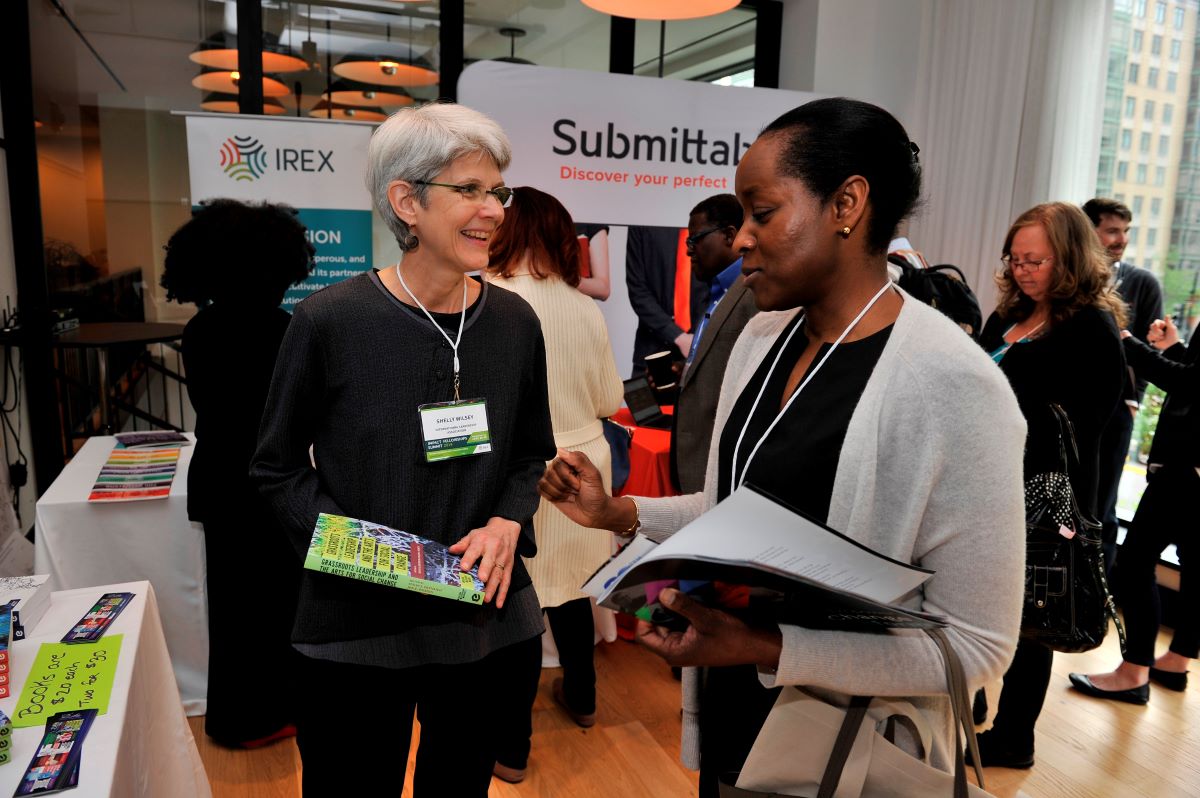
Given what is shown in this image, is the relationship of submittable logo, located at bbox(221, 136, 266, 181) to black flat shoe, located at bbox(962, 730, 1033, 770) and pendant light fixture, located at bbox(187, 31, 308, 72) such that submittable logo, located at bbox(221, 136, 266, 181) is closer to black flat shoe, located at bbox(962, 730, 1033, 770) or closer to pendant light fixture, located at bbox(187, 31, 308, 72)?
pendant light fixture, located at bbox(187, 31, 308, 72)

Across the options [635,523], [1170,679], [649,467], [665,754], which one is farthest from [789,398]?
[1170,679]

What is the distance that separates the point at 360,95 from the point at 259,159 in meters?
0.76

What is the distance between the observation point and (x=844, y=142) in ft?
3.27

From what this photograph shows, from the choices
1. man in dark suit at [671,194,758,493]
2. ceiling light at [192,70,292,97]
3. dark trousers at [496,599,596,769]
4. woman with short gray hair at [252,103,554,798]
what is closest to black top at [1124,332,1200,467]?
man in dark suit at [671,194,758,493]

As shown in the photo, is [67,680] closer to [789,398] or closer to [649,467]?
[789,398]

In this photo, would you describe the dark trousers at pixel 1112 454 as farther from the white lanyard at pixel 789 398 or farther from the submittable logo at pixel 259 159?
the submittable logo at pixel 259 159

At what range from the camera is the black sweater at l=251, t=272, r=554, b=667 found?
1.41 meters

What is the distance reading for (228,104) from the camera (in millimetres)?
4105

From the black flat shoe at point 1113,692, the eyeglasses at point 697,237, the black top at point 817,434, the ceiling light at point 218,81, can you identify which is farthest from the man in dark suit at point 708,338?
the ceiling light at point 218,81

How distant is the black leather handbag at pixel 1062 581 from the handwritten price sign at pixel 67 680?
1960 millimetres

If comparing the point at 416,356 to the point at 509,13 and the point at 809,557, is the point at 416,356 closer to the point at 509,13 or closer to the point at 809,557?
the point at 809,557

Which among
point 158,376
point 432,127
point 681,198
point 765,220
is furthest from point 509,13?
point 765,220

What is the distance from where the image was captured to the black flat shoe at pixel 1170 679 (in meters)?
3.21

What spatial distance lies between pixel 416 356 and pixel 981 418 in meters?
0.91
